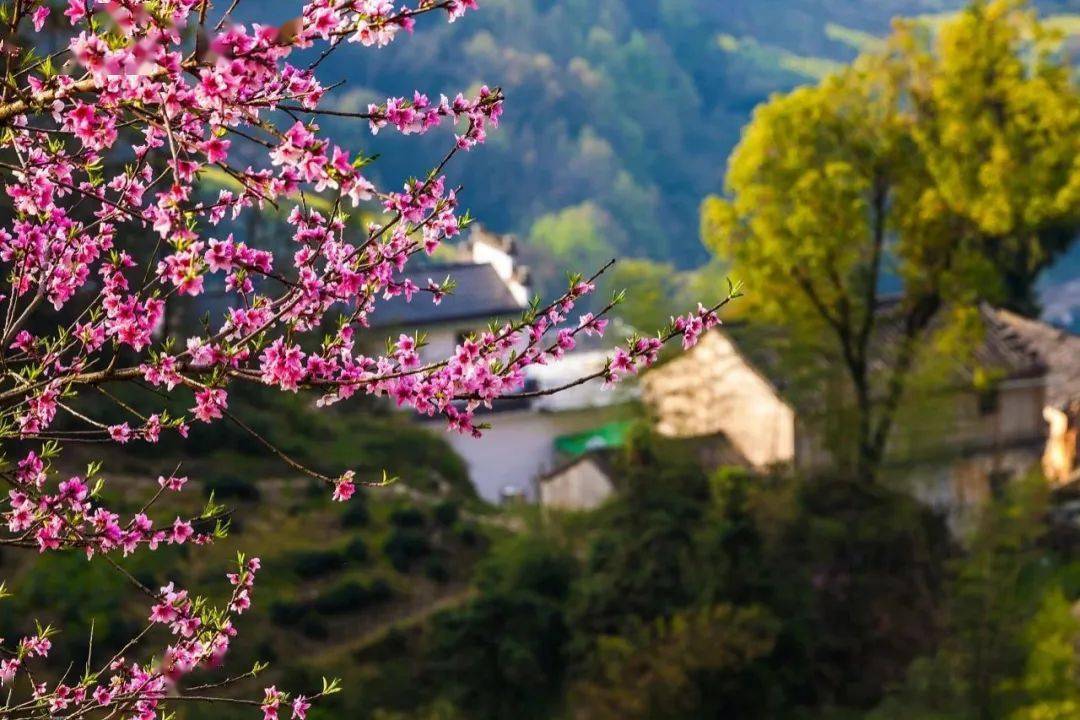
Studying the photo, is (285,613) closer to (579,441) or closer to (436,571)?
(436,571)

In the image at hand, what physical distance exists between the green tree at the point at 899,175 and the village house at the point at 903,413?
1169mm

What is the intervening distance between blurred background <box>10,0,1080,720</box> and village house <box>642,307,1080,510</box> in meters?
0.08

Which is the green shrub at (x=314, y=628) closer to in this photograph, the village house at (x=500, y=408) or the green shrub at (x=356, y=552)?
the green shrub at (x=356, y=552)

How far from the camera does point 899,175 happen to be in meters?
26.9

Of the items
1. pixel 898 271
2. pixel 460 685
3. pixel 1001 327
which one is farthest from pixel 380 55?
pixel 460 685

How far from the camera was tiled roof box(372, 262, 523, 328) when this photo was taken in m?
36.8

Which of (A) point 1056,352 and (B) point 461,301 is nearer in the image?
(B) point 461,301

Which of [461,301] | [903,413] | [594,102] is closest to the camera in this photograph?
[903,413]

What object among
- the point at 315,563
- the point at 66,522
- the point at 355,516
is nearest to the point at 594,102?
the point at 355,516

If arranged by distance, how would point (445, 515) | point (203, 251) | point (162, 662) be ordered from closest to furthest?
point (203, 251), point (162, 662), point (445, 515)

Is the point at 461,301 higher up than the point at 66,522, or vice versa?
the point at 461,301

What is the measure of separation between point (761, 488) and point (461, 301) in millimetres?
13980

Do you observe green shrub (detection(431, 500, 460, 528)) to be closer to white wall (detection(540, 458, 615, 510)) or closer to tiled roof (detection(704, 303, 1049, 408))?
white wall (detection(540, 458, 615, 510))

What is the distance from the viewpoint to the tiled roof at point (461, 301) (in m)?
36.8
